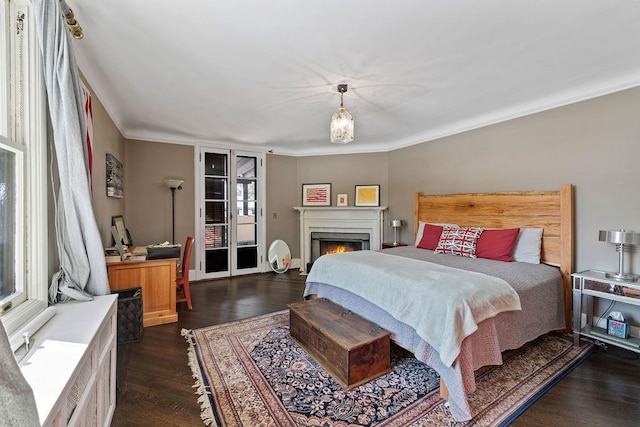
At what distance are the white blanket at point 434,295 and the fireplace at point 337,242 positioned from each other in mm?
2460

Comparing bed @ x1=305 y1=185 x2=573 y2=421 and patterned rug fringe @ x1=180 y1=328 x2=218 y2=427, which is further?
bed @ x1=305 y1=185 x2=573 y2=421

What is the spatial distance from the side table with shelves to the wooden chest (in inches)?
72.0

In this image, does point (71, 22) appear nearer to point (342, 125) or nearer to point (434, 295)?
point (342, 125)

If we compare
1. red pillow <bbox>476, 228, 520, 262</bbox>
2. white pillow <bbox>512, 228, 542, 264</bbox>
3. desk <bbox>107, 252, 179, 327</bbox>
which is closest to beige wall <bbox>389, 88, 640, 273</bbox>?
white pillow <bbox>512, 228, 542, 264</bbox>

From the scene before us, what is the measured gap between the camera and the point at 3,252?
4.34 ft

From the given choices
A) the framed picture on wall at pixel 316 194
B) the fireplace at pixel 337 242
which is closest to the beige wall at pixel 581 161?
the fireplace at pixel 337 242

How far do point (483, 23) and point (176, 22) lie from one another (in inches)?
77.1

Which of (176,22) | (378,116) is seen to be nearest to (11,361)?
(176,22)

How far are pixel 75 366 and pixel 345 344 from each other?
145cm

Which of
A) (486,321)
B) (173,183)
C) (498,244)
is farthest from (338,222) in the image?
(486,321)

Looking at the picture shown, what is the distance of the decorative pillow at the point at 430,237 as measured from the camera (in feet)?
12.4

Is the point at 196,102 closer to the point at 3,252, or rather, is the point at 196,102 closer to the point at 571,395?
the point at 3,252

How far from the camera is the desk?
286cm

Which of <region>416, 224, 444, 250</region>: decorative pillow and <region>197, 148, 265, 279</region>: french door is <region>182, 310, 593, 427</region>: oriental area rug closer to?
<region>416, 224, 444, 250</region>: decorative pillow
